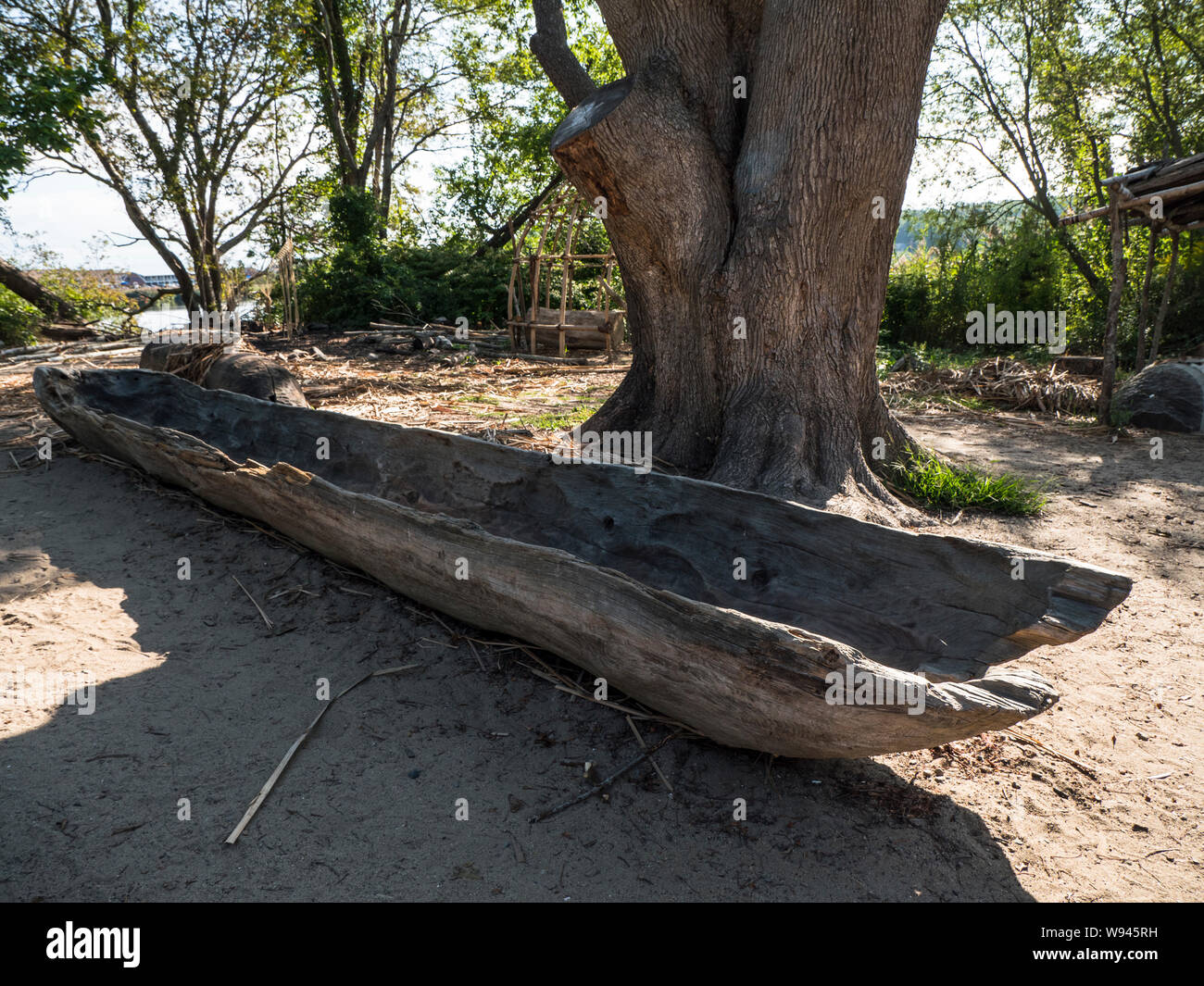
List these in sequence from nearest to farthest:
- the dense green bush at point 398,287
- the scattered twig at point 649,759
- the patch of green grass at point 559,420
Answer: the scattered twig at point 649,759
the patch of green grass at point 559,420
the dense green bush at point 398,287

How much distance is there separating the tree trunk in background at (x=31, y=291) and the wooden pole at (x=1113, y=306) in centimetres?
1524

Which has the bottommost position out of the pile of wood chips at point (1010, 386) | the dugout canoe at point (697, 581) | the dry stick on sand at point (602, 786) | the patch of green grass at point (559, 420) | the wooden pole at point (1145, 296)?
the dry stick on sand at point (602, 786)

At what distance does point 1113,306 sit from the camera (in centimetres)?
746

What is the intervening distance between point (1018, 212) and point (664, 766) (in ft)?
53.1

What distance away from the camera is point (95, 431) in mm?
5164

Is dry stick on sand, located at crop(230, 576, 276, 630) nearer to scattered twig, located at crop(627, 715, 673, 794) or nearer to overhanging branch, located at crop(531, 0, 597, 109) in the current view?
scattered twig, located at crop(627, 715, 673, 794)

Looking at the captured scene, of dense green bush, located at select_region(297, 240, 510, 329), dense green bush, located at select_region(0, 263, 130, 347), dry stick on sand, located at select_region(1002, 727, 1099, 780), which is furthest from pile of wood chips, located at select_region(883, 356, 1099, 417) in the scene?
dense green bush, located at select_region(0, 263, 130, 347)

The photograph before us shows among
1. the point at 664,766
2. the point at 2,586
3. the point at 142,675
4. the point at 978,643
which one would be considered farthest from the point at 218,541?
the point at 978,643

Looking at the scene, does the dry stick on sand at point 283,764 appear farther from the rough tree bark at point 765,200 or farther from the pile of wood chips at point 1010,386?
the pile of wood chips at point 1010,386

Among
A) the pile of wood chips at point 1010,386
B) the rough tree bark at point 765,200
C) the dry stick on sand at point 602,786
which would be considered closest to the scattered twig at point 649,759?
the dry stick on sand at point 602,786

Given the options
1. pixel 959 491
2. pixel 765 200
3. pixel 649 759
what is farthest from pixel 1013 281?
pixel 649 759

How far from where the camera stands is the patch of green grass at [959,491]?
485 centimetres

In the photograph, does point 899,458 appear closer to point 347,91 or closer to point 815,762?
point 815,762

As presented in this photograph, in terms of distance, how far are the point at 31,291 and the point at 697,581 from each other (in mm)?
14029
